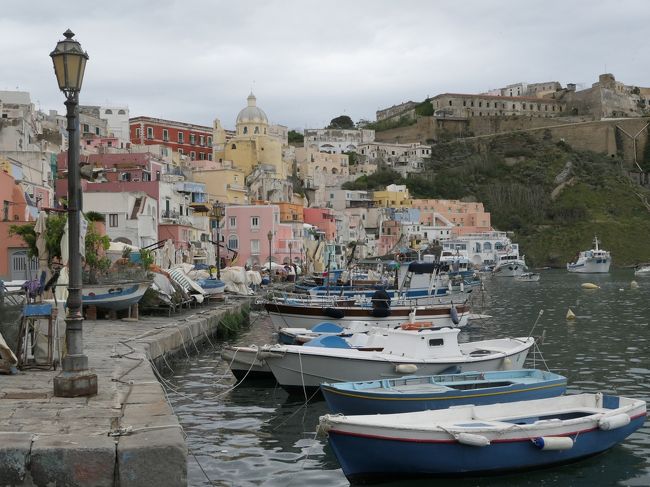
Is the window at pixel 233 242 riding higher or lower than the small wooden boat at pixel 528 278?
higher

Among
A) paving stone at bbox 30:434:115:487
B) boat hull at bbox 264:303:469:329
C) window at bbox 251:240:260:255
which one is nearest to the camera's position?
paving stone at bbox 30:434:115:487

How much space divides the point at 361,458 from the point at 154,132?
91.2m


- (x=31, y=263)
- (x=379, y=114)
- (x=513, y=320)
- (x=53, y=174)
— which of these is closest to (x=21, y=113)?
(x=53, y=174)

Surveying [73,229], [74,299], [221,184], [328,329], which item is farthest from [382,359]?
[221,184]

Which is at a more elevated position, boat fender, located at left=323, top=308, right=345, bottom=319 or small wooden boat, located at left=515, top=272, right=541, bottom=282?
boat fender, located at left=323, top=308, right=345, bottom=319

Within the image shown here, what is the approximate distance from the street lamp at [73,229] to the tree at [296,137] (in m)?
139

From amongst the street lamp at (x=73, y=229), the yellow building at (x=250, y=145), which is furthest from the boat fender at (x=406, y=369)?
the yellow building at (x=250, y=145)

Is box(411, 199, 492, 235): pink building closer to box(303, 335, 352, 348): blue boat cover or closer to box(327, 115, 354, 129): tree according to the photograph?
box(327, 115, 354, 129): tree

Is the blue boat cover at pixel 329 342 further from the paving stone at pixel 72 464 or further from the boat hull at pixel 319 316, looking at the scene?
the paving stone at pixel 72 464

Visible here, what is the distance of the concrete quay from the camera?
297 inches

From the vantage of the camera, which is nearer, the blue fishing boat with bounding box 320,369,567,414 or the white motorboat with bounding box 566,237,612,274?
the blue fishing boat with bounding box 320,369,567,414

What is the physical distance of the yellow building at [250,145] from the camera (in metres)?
99.8

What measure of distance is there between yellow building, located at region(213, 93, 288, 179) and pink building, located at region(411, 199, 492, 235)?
86.9 ft

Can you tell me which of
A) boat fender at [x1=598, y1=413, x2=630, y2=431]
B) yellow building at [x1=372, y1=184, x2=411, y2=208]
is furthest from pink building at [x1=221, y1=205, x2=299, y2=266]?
boat fender at [x1=598, y1=413, x2=630, y2=431]
